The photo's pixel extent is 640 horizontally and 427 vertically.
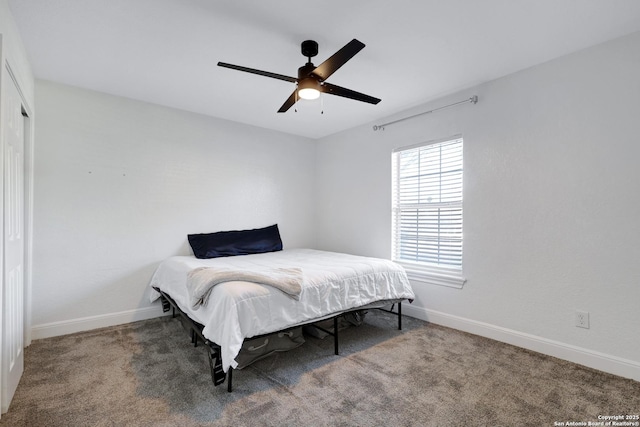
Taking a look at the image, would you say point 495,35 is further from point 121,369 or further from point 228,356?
point 121,369

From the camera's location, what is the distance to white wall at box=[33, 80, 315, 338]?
2834mm

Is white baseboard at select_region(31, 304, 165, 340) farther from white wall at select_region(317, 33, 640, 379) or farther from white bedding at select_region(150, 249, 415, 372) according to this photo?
white wall at select_region(317, 33, 640, 379)

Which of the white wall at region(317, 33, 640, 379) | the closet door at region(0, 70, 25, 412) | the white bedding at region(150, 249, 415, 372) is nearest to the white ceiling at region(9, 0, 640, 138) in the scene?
the white wall at region(317, 33, 640, 379)

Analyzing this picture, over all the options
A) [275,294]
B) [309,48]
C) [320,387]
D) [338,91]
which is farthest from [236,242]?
[309,48]

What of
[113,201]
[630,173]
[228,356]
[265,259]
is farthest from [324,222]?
[630,173]

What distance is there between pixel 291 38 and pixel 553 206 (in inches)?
93.9

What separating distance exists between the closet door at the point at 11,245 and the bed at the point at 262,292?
991 mm

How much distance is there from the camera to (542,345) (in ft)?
8.08

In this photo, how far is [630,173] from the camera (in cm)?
211

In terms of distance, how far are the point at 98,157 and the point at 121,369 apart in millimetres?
2036

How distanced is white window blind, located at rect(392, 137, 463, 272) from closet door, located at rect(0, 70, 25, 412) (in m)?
3.27

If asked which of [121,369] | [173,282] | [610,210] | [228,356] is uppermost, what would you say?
[610,210]

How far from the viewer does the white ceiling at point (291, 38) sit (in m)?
1.86

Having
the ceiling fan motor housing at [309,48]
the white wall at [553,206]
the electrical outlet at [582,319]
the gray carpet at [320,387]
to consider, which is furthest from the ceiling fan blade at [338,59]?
the electrical outlet at [582,319]
